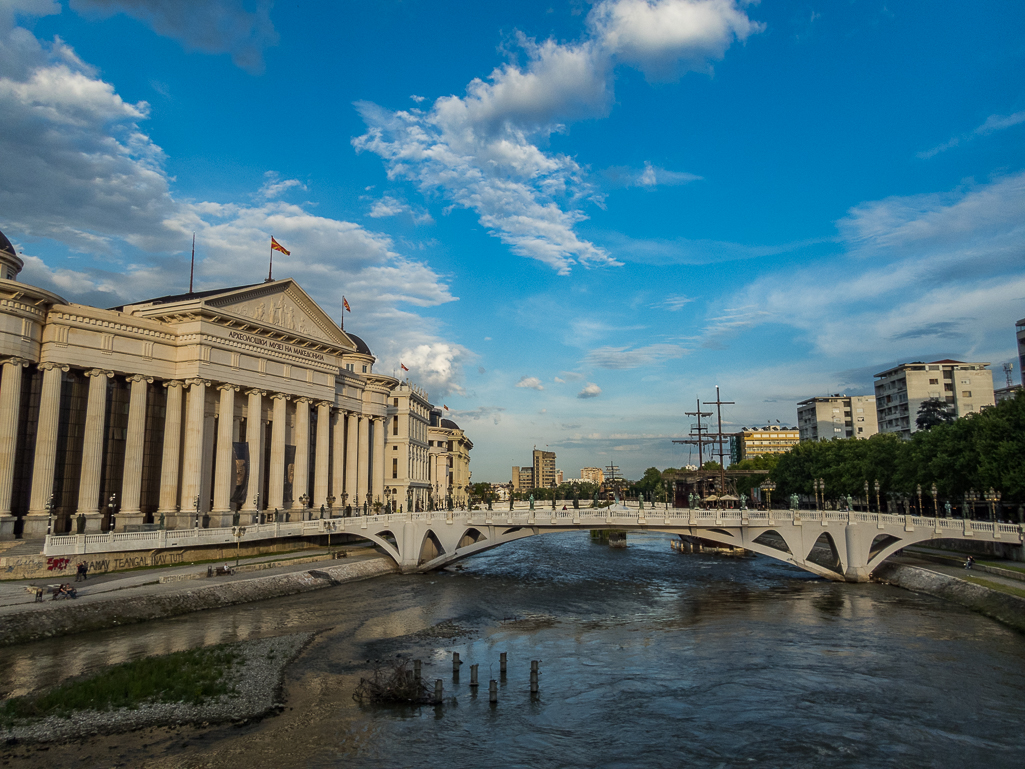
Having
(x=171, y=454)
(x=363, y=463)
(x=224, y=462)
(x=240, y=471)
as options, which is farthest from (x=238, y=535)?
(x=363, y=463)

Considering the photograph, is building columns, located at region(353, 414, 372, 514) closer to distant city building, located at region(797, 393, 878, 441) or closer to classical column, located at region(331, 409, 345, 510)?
classical column, located at region(331, 409, 345, 510)

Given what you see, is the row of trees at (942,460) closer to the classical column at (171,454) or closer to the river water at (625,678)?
the river water at (625,678)

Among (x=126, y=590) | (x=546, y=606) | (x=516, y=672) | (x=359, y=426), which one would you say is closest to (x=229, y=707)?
(x=516, y=672)

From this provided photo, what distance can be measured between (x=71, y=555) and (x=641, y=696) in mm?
40210

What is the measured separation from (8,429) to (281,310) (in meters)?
31.3

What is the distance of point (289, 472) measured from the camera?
79812 millimetres

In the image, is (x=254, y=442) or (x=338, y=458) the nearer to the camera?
(x=254, y=442)

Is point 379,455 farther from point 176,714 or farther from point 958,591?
point 176,714

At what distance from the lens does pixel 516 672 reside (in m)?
31.1

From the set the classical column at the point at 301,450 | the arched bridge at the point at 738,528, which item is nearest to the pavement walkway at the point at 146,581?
the arched bridge at the point at 738,528

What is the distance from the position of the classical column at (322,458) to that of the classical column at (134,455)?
77.6 ft

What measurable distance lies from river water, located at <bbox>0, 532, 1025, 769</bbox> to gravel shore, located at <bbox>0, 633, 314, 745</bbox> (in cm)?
90

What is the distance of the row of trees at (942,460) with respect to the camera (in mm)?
56469

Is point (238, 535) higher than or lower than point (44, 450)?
lower
